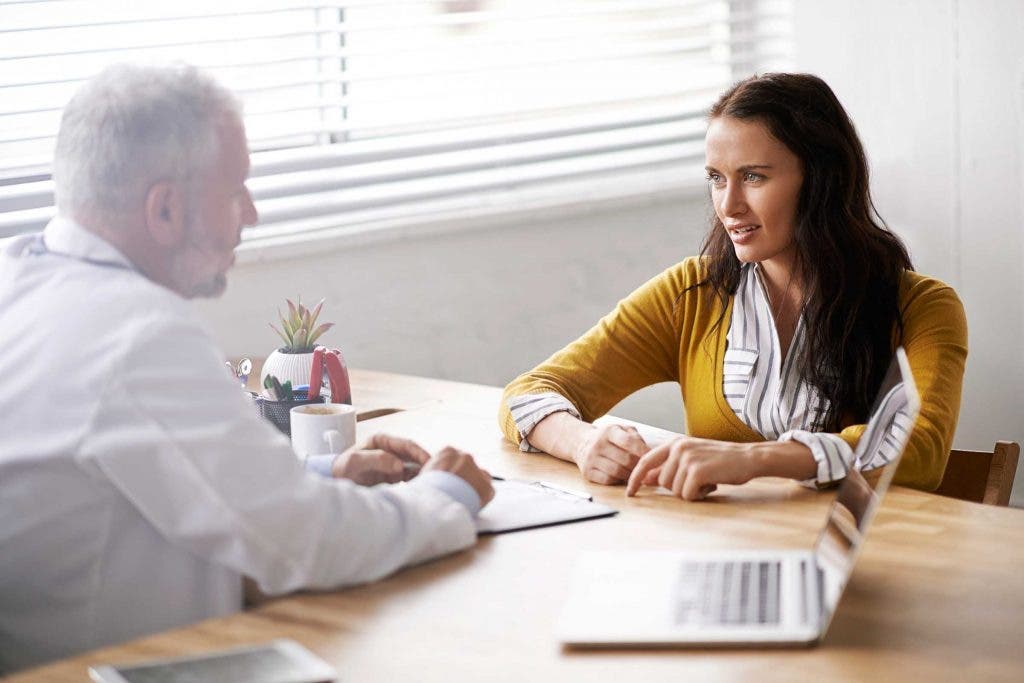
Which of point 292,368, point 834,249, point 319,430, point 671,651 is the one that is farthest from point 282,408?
point 671,651

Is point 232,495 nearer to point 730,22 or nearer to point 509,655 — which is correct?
point 509,655

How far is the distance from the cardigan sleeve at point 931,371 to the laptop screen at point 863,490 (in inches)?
17.5

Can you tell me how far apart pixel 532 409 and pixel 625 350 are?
349 mm

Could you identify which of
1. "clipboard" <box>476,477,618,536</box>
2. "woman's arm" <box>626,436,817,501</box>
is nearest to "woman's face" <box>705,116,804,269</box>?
"woman's arm" <box>626,436,817,501</box>

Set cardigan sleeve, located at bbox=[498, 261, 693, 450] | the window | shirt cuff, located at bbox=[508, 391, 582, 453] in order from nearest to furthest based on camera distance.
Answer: shirt cuff, located at bbox=[508, 391, 582, 453], cardigan sleeve, located at bbox=[498, 261, 693, 450], the window

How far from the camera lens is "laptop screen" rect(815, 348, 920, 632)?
1.26 metres

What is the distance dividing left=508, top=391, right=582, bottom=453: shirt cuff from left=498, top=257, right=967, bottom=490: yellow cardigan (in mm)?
19

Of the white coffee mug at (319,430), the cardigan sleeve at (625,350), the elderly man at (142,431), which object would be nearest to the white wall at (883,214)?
the cardigan sleeve at (625,350)

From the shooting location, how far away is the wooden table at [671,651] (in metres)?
1.15

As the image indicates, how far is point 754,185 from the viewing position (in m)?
2.14

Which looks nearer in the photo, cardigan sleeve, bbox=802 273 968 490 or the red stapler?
cardigan sleeve, bbox=802 273 968 490

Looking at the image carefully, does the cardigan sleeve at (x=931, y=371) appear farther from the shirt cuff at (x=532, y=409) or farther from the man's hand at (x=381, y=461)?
the man's hand at (x=381, y=461)

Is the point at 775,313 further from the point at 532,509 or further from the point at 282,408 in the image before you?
the point at 282,408

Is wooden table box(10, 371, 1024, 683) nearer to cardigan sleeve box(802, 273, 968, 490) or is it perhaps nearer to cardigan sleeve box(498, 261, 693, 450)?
cardigan sleeve box(802, 273, 968, 490)
